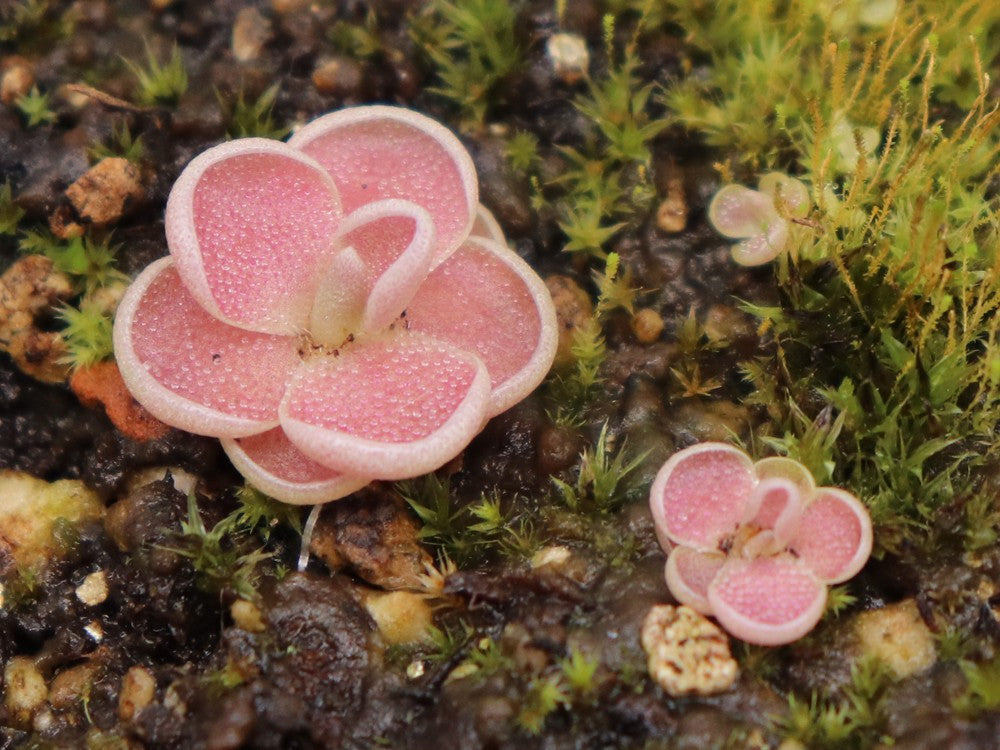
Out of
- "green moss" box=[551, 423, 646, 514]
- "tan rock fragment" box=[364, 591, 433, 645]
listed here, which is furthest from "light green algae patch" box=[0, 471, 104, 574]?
"green moss" box=[551, 423, 646, 514]

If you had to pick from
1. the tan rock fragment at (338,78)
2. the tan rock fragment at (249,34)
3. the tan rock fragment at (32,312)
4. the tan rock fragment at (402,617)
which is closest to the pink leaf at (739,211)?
the tan rock fragment at (338,78)

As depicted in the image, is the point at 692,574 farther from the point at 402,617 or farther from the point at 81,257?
the point at 81,257

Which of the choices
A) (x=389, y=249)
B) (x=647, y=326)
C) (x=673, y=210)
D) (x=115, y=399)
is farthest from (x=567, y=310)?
(x=115, y=399)

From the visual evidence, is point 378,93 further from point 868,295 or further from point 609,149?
point 868,295

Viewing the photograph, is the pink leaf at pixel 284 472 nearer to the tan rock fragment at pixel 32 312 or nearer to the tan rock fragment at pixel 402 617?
the tan rock fragment at pixel 402 617

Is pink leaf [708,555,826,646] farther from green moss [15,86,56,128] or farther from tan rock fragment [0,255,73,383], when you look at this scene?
green moss [15,86,56,128]

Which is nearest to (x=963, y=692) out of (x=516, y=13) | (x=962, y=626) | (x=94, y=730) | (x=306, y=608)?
(x=962, y=626)
